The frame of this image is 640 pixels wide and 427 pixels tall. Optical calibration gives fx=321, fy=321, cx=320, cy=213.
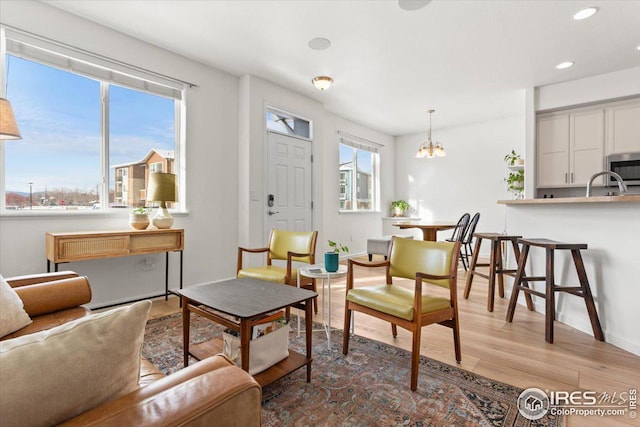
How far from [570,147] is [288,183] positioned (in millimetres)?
4006

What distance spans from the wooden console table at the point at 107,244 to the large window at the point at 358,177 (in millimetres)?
3618

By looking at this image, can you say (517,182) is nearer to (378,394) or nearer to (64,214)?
(378,394)

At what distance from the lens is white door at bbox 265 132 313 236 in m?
4.43

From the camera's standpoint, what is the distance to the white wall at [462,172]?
620 cm

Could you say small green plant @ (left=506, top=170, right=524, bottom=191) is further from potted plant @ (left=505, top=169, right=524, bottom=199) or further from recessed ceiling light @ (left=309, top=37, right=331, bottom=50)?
recessed ceiling light @ (left=309, top=37, right=331, bottom=50)

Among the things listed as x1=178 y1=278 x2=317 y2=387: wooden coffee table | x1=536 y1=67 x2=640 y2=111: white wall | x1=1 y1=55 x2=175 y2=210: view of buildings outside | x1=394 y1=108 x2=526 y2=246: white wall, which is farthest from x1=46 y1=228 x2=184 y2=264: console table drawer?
x1=394 y1=108 x2=526 y2=246: white wall

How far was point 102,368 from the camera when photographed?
2.23 ft

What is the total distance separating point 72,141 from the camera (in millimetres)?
2977

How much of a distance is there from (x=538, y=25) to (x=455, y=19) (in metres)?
0.84

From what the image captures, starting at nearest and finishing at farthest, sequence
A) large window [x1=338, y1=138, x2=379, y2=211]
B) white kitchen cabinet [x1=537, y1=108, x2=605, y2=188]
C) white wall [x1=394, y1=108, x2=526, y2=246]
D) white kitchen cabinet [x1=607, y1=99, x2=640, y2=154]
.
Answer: white kitchen cabinet [x1=607, y1=99, x2=640, y2=154], white kitchen cabinet [x1=537, y1=108, x2=605, y2=188], white wall [x1=394, y1=108, x2=526, y2=246], large window [x1=338, y1=138, x2=379, y2=211]

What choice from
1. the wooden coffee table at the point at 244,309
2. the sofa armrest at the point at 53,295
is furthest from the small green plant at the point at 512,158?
the sofa armrest at the point at 53,295

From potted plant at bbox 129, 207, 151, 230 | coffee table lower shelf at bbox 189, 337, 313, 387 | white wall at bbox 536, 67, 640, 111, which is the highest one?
white wall at bbox 536, 67, 640, 111

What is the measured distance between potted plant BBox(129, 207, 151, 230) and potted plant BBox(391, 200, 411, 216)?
547 centimetres

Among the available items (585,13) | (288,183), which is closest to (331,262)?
(288,183)
